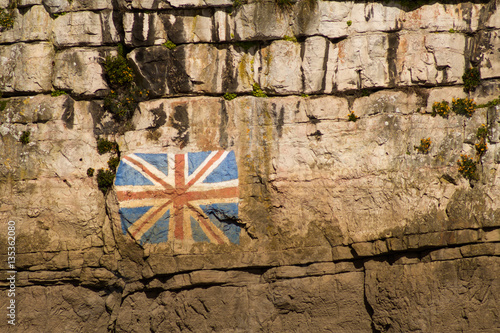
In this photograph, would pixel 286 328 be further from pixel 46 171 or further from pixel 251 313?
pixel 46 171

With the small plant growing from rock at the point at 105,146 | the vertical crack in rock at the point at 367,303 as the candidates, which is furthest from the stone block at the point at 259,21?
the vertical crack in rock at the point at 367,303

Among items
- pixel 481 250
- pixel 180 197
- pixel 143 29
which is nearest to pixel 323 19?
pixel 143 29

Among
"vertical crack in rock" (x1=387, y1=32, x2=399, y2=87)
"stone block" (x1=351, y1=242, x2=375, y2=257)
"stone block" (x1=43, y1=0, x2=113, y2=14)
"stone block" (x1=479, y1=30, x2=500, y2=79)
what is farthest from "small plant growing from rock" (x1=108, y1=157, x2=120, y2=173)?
"stone block" (x1=479, y1=30, x2=500, y2=79)

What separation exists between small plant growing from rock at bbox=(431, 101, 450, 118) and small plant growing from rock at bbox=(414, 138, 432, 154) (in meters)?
0.70

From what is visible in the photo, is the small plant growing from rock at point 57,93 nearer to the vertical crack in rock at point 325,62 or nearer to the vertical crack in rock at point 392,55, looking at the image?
the vertical crack in rock at point 325,62

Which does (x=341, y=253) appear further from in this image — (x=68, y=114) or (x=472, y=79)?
(x=68, y=114)

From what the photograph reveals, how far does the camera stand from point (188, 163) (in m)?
11.7

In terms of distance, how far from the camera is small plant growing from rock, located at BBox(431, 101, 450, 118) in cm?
1169

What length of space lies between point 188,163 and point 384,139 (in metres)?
4.87

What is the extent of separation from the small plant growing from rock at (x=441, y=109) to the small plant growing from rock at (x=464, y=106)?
0.18m

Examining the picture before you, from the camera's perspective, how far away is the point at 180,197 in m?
11.6

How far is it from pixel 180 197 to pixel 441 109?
678 cm

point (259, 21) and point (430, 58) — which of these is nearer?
point (259, 21)

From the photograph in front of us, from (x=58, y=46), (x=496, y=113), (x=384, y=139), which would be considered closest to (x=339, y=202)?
(x=384, y=139)
